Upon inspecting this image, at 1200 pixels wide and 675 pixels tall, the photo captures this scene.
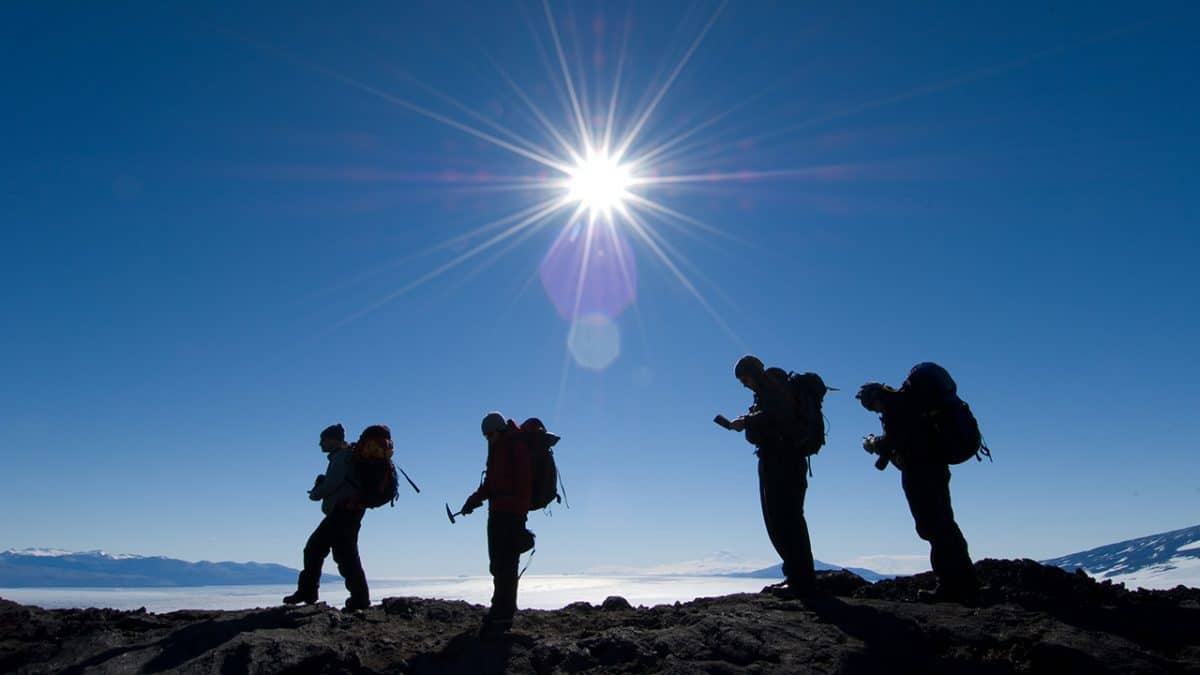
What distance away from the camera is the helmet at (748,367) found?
25.0 ft

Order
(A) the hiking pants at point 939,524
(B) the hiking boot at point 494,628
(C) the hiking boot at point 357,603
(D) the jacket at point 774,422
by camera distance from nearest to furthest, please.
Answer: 1. (B) the hiking boot at point 494,628
2. (A) the hiking pants at point 939,524
3. (D) the jacket at point 774,422
4. (C) the hiking boot at point 357,603

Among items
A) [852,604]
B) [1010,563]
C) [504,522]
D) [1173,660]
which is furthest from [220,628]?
[1010,563]

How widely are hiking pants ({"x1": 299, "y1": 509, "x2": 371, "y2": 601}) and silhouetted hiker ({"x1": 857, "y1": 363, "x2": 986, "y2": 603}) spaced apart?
6.32m

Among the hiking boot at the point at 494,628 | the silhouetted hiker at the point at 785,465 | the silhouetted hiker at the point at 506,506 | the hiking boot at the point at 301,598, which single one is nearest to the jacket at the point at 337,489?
the hiking boot at the point at 301,598

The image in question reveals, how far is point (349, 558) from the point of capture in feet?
25.5

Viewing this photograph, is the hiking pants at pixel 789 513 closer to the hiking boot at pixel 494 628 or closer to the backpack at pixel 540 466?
the backpack at pixel 540 466

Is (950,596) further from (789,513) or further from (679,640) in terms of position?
(679,640)

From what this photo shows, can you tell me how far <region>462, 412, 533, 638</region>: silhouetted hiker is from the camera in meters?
6.57

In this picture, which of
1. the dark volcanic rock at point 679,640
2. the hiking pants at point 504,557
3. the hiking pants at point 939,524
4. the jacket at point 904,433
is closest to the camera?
the dark volcanic rock at point 679,640

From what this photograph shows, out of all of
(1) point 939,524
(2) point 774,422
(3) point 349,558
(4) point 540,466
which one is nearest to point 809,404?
(2) point 774,422

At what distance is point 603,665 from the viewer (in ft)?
16.6

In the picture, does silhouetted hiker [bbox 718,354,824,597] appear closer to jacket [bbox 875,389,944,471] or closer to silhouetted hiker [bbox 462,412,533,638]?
jacket [bbox 875,389,944,471]

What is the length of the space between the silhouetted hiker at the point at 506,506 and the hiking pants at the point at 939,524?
4.24 meters

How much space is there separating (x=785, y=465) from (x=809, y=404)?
769 mm
